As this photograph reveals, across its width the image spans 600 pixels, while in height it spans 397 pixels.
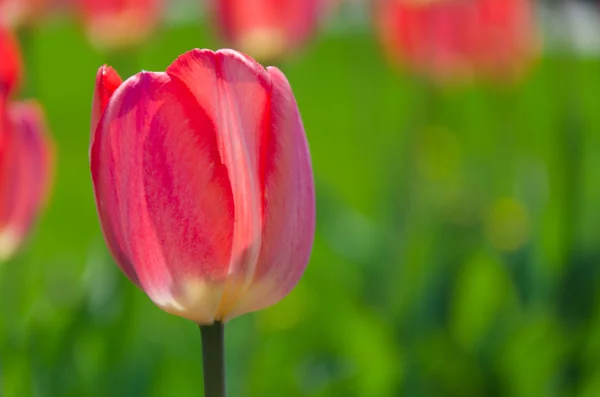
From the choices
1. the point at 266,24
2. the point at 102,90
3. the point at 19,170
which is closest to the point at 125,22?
the point at 266,24

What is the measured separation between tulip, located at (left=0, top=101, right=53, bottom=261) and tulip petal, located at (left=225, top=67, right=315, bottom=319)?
26cm

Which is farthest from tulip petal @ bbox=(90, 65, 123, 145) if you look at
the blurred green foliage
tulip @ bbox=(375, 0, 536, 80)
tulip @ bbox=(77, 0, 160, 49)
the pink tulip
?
tulip @ bbox=(375, 0, 536, 80)

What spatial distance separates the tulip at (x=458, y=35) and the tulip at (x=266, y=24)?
15.9 inches

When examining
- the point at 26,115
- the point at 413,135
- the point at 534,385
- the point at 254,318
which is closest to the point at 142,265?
the point at 26,115

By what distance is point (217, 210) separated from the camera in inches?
20.6

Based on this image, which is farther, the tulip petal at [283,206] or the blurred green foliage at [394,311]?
the blurred green foliage at [394,311]

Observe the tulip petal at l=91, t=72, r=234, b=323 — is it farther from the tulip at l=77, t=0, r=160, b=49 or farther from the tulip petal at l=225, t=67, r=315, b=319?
the tulip at l=77, t=0, r=160, b=49

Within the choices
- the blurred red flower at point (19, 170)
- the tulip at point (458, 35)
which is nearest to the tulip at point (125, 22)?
the tulip at point (458, 35)

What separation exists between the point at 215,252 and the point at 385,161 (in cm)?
190

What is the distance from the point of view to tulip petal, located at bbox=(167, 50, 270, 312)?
1.67ft

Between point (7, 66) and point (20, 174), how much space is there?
9cm

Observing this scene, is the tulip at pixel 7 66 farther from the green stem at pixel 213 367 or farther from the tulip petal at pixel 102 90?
the green stem at pixel 213 367

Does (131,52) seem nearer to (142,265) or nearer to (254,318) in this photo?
(254,318)

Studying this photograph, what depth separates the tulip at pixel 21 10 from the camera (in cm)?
102
